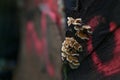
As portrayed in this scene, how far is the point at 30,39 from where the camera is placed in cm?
757

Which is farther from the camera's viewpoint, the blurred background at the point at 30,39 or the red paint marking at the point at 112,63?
the blurred background at the point at 30,39

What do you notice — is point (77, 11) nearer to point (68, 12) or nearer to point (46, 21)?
point (68, 12)

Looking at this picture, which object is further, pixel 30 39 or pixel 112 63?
pixel 30 39

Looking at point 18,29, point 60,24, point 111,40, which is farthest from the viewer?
point 18,29

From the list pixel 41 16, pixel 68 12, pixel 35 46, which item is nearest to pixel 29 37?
pixel 35 46

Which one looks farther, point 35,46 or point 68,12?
point 35,46

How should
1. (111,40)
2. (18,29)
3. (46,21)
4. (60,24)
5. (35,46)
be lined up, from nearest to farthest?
(111,40)
(60,24)
(46,21)
(35,46)
(18,29)

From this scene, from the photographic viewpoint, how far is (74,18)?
3.30 meters

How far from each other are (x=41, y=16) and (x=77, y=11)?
3.67 metres

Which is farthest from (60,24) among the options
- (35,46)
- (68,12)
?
(68,12)

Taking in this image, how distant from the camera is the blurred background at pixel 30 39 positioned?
6445 mm

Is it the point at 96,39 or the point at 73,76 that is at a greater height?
the point at 96,39

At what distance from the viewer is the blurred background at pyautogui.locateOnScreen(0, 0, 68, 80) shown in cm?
645

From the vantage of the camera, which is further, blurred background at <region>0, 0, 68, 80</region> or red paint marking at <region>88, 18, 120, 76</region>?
blurred background at <region>0, 0, 68, 80</region>
